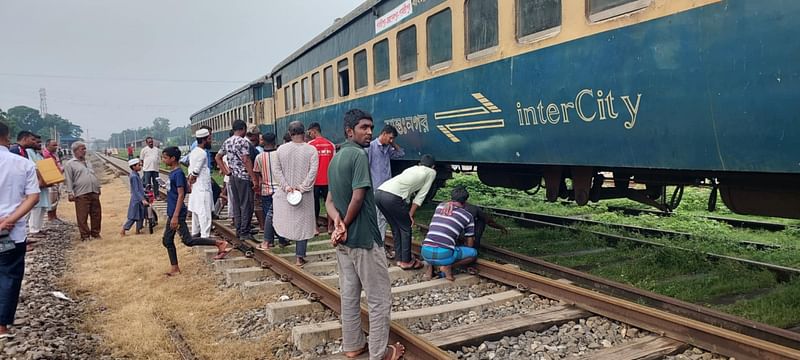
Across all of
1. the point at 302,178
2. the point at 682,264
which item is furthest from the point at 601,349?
the point at 302,178

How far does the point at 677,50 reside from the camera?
3.75m

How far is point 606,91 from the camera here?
430cm

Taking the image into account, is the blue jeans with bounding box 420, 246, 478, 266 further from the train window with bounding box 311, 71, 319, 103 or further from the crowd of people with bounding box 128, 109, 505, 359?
the train window with bounding box 311, 71, 319, 103

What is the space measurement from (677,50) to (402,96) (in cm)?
421

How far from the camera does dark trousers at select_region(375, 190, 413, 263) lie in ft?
17.5

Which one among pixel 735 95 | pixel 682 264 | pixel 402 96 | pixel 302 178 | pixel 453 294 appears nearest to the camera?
pixel 735 95

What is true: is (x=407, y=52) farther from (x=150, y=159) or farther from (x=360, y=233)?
(x=150, y=159)

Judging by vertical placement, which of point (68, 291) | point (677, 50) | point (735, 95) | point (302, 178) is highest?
point (677, 50)

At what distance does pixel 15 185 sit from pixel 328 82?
658 cm

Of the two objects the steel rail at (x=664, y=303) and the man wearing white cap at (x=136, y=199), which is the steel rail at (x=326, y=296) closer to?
the steel rail at (x=664, y=303)

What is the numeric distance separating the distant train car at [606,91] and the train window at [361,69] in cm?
80

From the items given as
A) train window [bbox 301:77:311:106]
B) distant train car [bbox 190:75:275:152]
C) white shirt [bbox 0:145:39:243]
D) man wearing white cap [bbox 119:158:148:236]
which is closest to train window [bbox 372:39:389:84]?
train window [bbox 301:77:311:106]

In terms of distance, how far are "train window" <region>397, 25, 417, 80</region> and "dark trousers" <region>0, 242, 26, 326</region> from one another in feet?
15.4

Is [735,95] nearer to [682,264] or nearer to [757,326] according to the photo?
[757,326]
